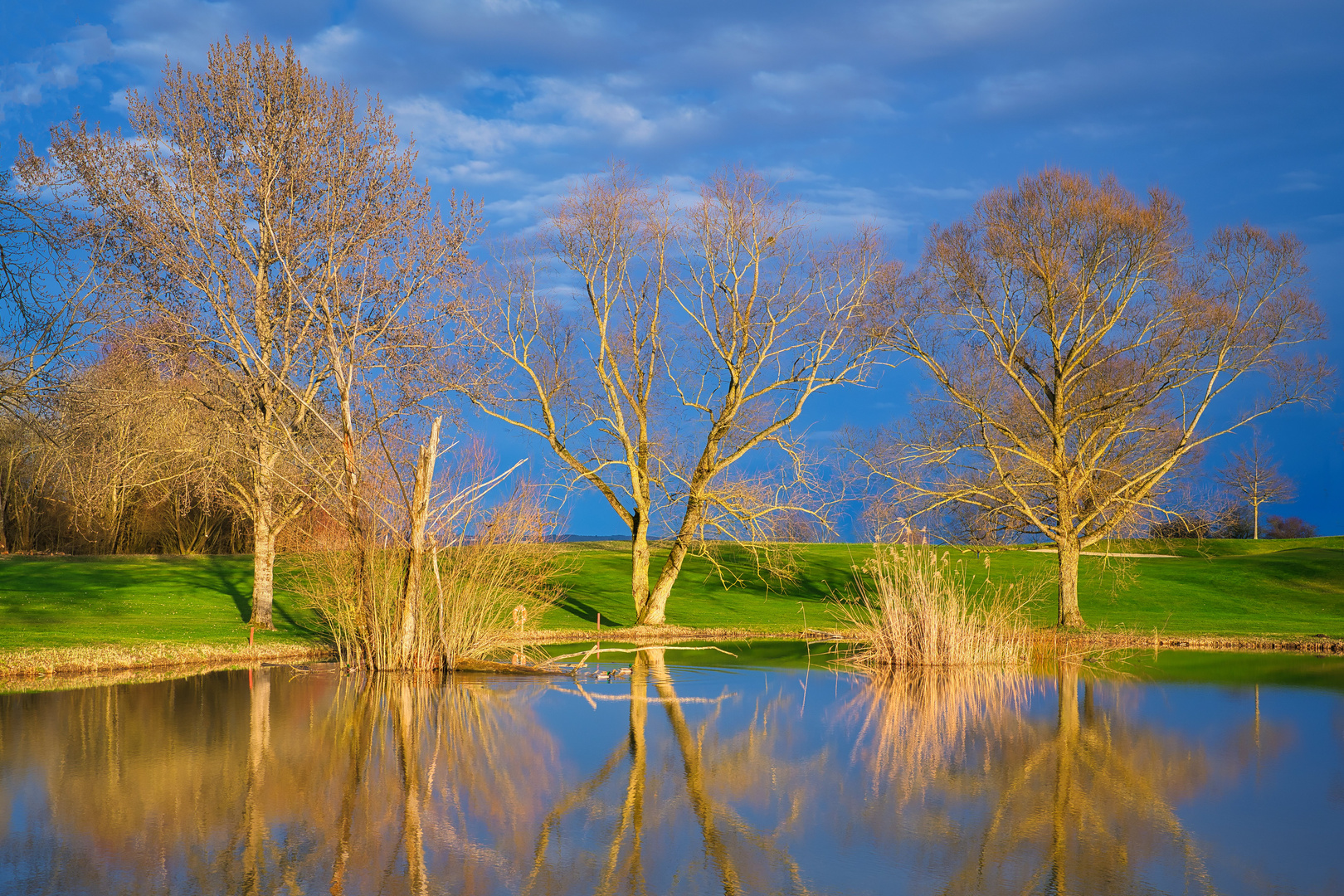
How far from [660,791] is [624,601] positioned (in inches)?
759

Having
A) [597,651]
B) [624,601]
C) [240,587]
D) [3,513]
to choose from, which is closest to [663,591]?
[624,601]

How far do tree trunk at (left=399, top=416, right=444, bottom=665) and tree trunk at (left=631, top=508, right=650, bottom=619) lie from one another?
9.11 metres

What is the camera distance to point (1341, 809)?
7.72 meters

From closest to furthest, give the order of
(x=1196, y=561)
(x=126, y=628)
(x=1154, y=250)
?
(x=126, y=628) < (x=1154, y=250) < (x=1196, y=561)

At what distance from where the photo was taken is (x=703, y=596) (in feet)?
95.2

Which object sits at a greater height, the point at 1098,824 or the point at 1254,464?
the point at 1254,464

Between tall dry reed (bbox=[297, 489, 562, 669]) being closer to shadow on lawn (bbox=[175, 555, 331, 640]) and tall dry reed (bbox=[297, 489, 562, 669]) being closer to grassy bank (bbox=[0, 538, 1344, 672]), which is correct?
grassy bank (bbox=[0, 538, 1344, 672])

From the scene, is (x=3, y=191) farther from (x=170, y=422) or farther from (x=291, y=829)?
(x=291, y=829)

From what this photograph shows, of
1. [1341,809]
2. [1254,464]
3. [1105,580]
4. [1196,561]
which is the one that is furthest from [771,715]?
[1254,464]

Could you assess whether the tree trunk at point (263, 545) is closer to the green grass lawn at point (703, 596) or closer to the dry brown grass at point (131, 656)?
the green grass lawn at point (703, 596)

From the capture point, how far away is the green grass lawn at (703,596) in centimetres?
1941

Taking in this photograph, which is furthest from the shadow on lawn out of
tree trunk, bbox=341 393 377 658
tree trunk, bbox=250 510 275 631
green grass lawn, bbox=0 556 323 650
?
tree trunk, bbox=341 393 377 658

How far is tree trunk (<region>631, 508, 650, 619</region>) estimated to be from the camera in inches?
911

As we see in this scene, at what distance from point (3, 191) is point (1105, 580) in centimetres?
3046
